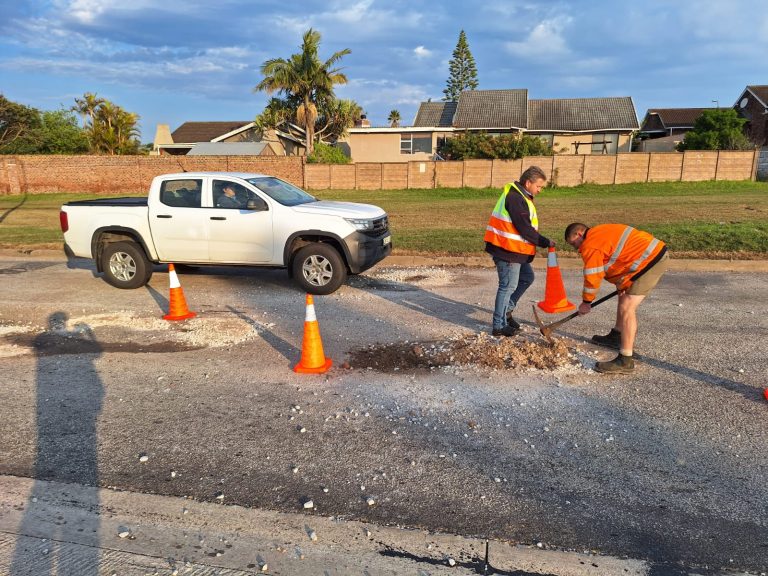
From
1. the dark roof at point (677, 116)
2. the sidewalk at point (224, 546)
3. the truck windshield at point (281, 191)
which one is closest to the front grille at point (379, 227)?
the truck windshield at point (281, 191)

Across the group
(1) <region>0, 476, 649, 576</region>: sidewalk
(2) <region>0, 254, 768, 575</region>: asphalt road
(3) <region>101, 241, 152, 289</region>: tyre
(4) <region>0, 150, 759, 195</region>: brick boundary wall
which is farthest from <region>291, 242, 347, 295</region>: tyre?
(4) <region>0, 150, 759, 195</region>: brick boundary wall

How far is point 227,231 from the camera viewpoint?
26.3ft

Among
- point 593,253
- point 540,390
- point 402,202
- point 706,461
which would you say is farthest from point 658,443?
point 402,202

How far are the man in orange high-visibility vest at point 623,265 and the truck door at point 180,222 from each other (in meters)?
5.50

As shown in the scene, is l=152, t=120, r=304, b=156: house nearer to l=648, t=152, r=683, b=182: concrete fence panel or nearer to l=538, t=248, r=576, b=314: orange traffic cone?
l=648, t=152, r=683, b=182: concrete fence panel

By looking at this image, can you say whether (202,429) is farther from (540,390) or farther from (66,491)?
(540,390)

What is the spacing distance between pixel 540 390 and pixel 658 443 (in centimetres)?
105

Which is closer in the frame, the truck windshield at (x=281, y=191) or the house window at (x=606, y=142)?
the truck windshield at (x=281, y=191)

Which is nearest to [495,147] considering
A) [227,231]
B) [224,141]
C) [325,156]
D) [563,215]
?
[325,156]

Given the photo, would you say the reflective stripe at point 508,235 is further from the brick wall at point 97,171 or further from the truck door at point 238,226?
the brick wall at point 97,171

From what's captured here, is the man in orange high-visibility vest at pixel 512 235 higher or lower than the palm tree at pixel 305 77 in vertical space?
lower

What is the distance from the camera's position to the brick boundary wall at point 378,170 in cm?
2900

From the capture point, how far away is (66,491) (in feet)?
10.5

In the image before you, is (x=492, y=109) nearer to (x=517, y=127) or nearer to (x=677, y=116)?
(x=517, y=127)
